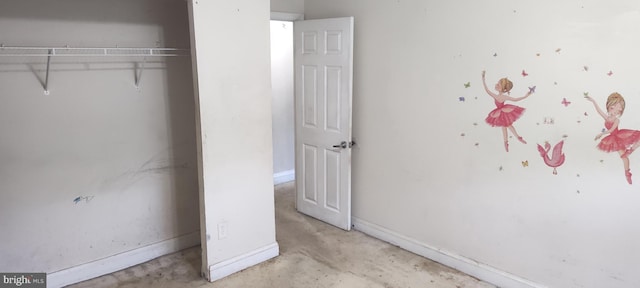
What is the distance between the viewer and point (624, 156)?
7.84ft

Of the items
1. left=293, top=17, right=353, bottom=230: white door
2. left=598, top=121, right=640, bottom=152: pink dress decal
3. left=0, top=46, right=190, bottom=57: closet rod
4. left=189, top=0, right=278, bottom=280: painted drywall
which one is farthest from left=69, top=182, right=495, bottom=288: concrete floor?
left=0, top=46, right=190, bottom=57: closet rod

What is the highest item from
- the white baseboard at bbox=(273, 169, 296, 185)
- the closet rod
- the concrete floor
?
the closet rod

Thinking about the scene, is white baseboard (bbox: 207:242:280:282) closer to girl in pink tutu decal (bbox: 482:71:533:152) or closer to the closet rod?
the closet rod

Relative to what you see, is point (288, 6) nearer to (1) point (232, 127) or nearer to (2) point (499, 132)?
(1) point (232, 127)

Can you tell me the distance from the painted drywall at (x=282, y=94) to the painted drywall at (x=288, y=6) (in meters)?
1.09

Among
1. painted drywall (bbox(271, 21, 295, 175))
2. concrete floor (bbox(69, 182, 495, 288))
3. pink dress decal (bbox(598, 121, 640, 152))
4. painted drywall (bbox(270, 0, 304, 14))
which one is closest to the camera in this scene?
pink dress decal (bbox(598, 121, 640, 152))

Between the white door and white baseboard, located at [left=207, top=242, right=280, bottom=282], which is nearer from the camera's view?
white baseboard, located at [left=207, top=242, right=280, bottom=282]

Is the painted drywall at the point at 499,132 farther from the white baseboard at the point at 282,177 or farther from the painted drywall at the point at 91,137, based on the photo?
the white baseboard at the point at 282,177

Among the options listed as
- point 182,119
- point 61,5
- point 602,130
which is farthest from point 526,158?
point 61,5

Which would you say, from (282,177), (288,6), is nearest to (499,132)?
(288,6)

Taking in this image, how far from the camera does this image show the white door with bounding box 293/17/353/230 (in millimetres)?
3781

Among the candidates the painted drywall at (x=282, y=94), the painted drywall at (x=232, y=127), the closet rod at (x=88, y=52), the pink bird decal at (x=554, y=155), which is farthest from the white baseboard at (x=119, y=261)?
the pink bird decal at (x=554, y=155)

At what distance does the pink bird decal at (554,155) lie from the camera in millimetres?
2623

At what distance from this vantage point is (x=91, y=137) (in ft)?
9.79
